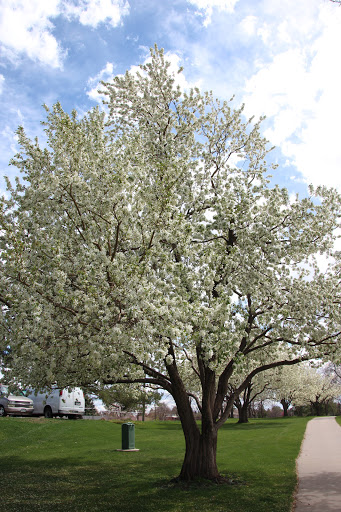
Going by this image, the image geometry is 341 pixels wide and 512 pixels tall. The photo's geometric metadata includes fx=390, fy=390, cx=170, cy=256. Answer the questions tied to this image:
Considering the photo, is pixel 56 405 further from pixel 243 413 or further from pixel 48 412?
pixel 243 413

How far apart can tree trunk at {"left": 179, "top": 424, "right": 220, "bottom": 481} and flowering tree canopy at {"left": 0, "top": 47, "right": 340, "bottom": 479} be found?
0.04 meters

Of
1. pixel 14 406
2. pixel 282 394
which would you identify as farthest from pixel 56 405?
pixel 282 394

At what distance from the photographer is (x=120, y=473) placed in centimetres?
1205

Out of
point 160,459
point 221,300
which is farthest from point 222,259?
point 160,459

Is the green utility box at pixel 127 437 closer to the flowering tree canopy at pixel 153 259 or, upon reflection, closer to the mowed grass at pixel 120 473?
the mowed grass at pixel 120 473

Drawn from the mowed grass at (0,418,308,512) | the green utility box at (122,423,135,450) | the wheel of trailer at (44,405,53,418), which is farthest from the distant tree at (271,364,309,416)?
the green utility box at (122,423,135,450)

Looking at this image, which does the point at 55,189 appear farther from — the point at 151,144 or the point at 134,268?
the point at 151,144

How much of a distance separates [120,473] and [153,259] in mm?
7590

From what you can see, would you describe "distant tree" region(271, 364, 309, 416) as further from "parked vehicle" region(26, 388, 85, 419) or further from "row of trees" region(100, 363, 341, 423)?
"parked vehicle" region(26, 388, 85, 419)

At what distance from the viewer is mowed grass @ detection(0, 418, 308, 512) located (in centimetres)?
850

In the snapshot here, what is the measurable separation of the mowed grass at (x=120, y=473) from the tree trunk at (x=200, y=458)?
431 mm

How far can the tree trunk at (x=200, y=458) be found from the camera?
10664 mm

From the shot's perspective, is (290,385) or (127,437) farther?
(290,385)

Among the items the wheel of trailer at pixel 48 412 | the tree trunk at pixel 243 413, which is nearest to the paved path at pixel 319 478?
the wheel of trailer at pixel 48 412
